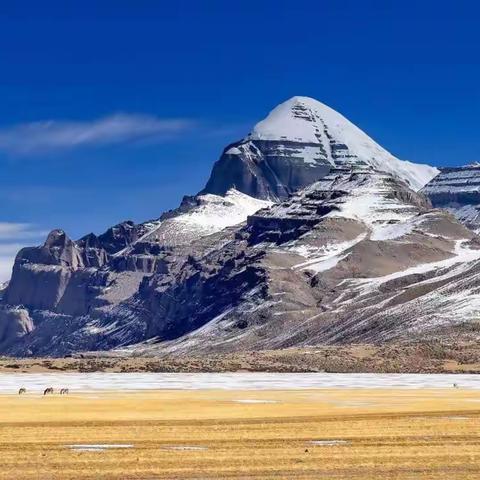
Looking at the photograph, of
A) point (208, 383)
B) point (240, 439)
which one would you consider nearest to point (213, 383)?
point (208, 383)

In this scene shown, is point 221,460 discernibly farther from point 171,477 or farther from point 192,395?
point 192,395

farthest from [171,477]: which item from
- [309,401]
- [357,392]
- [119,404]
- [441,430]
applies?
[357,392]

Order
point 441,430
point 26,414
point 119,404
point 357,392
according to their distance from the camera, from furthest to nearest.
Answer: point 357,392
point 119,404
point 26,414
point 441,430

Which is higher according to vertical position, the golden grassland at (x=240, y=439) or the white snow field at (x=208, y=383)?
the golden grassland at (x=240, y=439)

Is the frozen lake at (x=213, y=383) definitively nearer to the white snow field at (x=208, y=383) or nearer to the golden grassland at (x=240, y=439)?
the white snow field at (x=208, y=383)

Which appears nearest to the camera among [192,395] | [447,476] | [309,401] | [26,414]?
[447,476]

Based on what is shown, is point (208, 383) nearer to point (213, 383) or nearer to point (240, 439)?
point (213, 383)

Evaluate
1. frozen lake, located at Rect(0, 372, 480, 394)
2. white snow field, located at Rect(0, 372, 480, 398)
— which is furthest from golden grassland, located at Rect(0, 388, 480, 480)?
frozen lake, located at Rect(0, 372, 480, 394)

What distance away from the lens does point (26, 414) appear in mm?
76562

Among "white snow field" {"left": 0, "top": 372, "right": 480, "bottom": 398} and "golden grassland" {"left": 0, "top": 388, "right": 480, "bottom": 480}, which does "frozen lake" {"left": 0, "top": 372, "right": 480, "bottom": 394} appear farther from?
"golden grassland" {"left": 0, "top": 388, "right": 480, "bottom": 480}

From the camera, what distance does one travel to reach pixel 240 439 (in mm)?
55531

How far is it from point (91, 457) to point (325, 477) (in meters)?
11.0

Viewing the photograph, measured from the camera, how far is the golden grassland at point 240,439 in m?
42.7

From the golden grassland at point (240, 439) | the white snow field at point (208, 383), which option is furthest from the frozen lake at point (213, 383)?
the golden grassland at point (240, 439)
